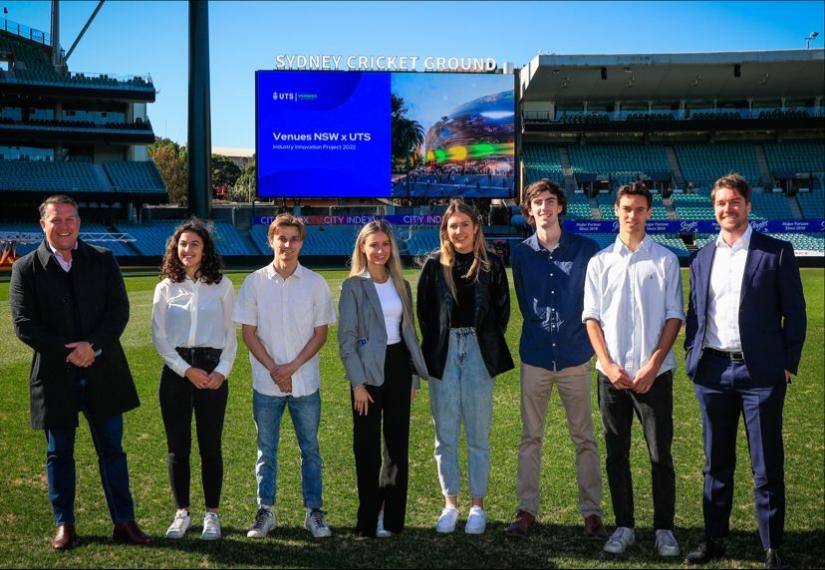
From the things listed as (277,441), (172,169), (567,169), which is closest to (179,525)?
(277,441)

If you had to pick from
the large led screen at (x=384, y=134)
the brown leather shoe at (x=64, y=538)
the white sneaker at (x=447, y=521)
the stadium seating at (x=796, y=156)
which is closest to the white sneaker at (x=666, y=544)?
the white sneaker at (x=447, y=521)

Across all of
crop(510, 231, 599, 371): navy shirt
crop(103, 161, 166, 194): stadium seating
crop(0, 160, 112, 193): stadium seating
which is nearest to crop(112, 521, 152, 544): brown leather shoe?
crop(510, 231, 599, 371): navy shirt

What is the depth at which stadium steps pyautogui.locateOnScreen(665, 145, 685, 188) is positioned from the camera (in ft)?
178

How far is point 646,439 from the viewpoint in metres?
5.11

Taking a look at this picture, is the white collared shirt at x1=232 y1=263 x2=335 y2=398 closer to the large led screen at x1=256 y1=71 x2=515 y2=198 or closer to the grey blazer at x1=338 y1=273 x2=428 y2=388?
the grey blazer at x1=338 y1=273 x2=428 y2=388

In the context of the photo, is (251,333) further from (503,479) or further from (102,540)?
(503,479)

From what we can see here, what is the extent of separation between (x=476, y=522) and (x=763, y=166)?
56109 mm

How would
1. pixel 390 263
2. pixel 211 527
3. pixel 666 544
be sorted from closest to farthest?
pixel 666 544 → pixel 211 527 → pixel 390 263

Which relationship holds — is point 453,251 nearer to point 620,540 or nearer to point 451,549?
point 451,549

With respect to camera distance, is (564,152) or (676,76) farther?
(564,152)

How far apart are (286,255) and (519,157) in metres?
51.7

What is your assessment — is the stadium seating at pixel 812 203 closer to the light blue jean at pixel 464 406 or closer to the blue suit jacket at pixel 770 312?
the blue suit jacket at pixel 770 312

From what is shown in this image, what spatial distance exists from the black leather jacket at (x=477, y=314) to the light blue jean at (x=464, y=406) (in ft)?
0.20

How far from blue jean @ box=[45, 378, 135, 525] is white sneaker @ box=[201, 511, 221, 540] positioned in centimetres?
47
